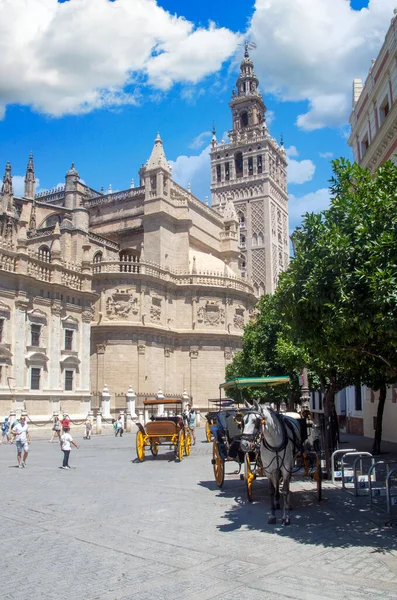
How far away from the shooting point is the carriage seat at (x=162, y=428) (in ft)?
55.6

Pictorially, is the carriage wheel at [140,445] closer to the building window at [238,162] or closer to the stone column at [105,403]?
the stone column at [105,403]

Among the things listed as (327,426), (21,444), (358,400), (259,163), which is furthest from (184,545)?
(259,163)

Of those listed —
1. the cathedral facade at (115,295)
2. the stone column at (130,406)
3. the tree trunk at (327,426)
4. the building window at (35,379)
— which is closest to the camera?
the tree trunk at (327,426)

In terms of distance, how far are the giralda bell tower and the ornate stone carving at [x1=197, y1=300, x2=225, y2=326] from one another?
78.8 ft

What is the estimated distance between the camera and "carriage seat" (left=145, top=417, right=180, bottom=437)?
17.0 meters

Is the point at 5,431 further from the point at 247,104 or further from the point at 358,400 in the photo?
the point at 247,104

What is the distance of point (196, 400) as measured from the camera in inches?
1735

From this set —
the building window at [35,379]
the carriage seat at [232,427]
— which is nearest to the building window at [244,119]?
the building window at [35,379]

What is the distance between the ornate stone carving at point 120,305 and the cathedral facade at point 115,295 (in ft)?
0.25

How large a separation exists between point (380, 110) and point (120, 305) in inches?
1007

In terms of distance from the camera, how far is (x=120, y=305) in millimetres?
40812

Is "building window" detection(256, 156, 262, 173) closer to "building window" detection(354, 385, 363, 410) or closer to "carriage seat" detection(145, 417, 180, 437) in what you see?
"building window" detection(354, 385, 363, 410)

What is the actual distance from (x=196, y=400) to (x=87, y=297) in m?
15.6

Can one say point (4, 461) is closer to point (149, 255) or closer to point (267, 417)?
point (267, 417)
